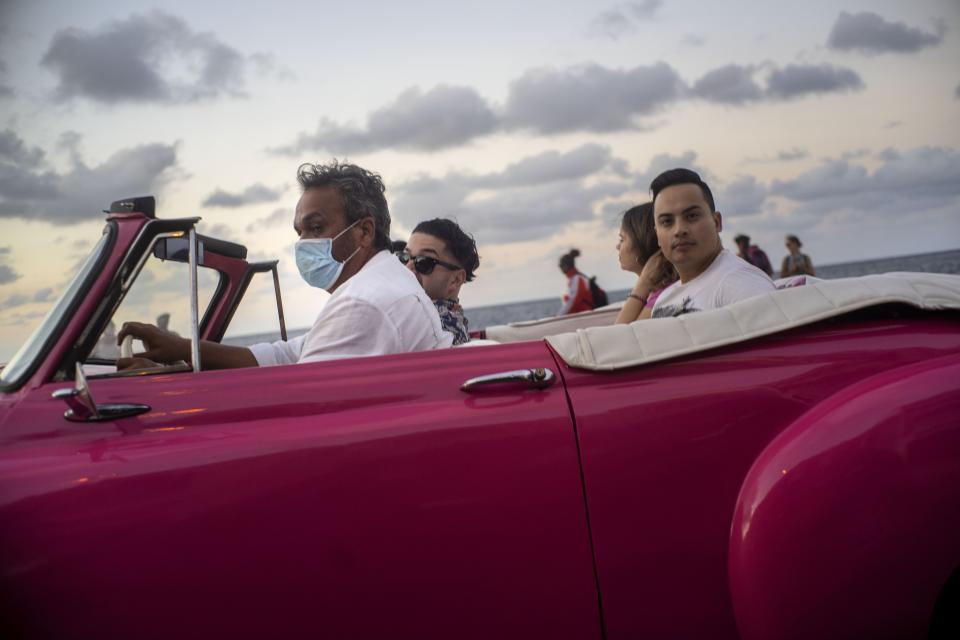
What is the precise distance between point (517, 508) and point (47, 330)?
4.05 feet

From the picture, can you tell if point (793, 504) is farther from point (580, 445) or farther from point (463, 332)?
point (463, 332)

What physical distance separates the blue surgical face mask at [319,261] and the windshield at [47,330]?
34.6 inches

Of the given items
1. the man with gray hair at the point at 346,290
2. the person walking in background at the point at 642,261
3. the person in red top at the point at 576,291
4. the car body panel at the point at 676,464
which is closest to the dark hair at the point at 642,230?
the person walking in background at the point at 642,261

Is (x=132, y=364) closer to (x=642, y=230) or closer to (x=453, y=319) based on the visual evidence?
(x=453, y=319)

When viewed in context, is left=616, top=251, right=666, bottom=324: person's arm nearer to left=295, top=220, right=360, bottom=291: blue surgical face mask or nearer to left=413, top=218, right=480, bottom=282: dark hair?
left=413, top=218, right=480, bottom=282: dark hair

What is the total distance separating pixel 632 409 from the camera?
1530mm

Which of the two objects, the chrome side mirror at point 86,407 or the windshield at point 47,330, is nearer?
the chrome side mirror at point 86,407

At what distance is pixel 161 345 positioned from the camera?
83.0 inches

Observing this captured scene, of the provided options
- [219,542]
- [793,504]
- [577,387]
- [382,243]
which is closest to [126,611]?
[219,542]

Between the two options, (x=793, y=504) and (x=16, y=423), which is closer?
(x=793, y=504)

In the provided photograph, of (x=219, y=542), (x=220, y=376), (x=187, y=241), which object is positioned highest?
(x=187, y=241)

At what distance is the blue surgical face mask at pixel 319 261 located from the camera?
8.44 ft

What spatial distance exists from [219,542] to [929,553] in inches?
58.1

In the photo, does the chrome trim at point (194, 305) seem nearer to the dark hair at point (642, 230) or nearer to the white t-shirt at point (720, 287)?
the white t-shirt at point (720, 287)
